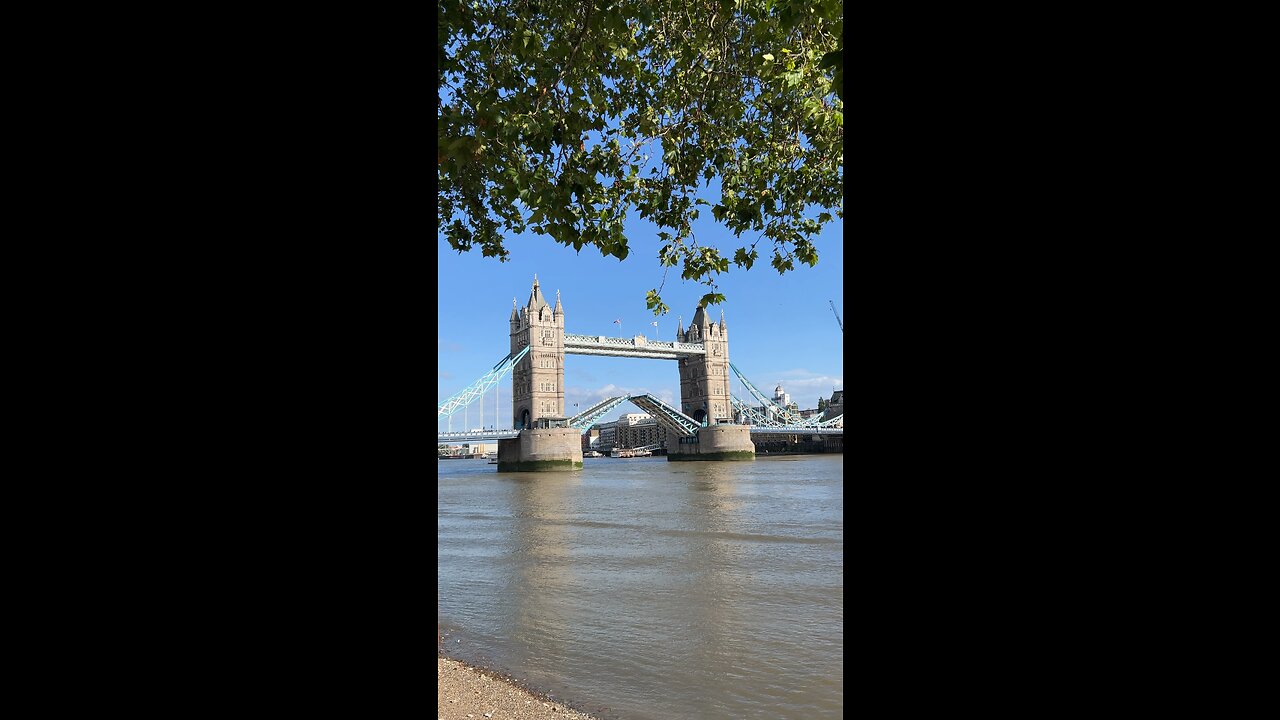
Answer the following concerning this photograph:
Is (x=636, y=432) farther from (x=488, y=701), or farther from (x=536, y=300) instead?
(x=488, y=701)

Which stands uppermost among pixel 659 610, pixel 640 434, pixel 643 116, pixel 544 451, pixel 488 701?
pixel 643 116

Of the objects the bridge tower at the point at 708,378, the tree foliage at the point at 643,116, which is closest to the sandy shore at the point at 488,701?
the tree foliage at the point at 643,116

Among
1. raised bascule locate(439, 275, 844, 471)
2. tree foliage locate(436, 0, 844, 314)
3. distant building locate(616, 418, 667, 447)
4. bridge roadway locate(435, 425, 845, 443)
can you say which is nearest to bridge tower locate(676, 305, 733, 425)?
raised bascule locate(439, 275, 844, 471)

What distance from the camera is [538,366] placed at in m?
56.5

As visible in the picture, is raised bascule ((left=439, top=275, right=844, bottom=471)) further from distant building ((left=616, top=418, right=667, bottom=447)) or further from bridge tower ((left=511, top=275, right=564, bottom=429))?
distant building ((left=616, top=418, right=667, bottom=447))

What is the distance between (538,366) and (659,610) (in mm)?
49311

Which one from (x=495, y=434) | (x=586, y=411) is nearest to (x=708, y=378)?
(x=586, y=411)

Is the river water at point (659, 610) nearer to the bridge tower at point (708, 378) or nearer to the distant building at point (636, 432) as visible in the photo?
the bridge tower at point (708, 378)

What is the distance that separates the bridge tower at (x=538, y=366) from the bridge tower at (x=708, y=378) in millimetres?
13171

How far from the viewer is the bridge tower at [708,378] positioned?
208 feet

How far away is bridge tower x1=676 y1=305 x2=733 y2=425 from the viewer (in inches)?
2493
